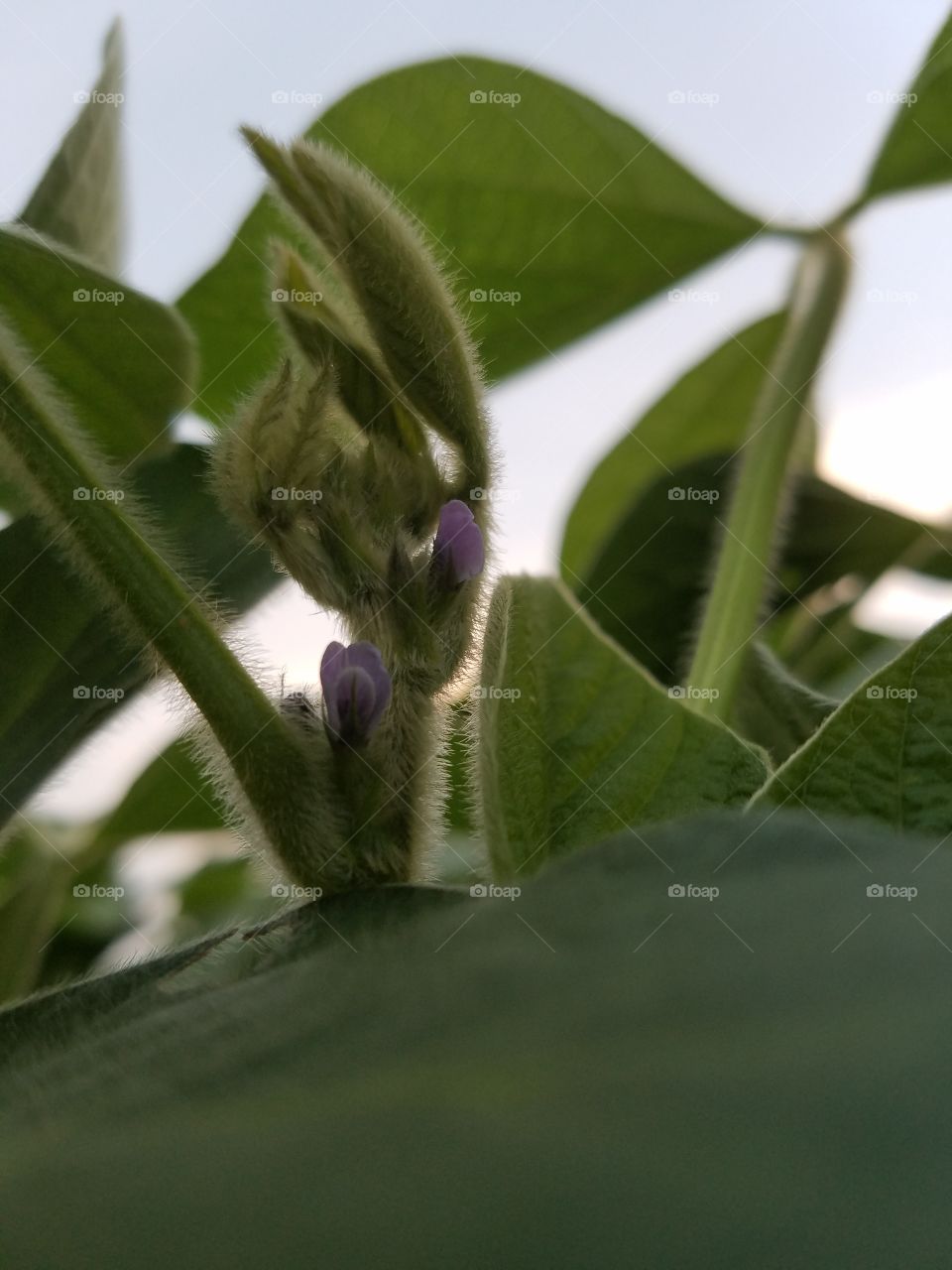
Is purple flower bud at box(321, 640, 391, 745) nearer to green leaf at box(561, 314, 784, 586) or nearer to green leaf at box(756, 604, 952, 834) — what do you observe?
green leaf at box(756, 604, 952, 834)

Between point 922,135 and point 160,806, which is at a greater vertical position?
point 922,135

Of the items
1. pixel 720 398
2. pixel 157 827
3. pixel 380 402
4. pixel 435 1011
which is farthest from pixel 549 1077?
pixel 720 398

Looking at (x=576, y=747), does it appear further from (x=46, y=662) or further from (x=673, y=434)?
(x=673, y=434)

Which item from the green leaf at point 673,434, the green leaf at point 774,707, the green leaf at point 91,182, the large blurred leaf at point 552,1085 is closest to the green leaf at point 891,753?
the large blurred leaf at point 552,1085

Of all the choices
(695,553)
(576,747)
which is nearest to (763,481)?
(695,553)

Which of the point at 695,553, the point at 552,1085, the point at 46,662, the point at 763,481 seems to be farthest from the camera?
the point at 695,553

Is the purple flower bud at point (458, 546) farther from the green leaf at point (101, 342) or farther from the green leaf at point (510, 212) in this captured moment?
the green leaf at point (510, 212)

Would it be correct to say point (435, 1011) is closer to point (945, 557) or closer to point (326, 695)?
point (326, 695)
